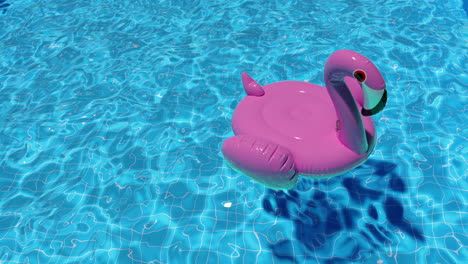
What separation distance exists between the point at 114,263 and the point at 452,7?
5.25 metres

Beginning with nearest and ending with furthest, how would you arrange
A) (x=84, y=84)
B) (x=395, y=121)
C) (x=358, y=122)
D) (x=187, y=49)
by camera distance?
(x=358, y=122) < (x=395, y=121) < (x=84, y=84) < (x=187, y=49)

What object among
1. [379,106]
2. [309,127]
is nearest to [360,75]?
[379,106]

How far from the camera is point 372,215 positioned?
2.76 m

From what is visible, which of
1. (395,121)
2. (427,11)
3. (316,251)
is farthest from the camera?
(427,11)

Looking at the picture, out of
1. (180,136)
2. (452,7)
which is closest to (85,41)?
(180,136)

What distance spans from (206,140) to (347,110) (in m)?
1.65

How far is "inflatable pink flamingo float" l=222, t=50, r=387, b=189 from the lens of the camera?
6.07ft

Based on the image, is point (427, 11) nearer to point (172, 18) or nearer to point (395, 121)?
point (395, 121)

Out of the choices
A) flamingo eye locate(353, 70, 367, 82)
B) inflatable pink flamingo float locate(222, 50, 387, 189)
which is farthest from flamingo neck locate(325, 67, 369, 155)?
flamingo eye locate(353, 70, 367, 82)

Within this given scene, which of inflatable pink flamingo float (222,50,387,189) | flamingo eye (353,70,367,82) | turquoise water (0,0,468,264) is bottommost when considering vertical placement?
turquoise water (0,0,468,264)

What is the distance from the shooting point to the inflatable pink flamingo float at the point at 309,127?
185cm

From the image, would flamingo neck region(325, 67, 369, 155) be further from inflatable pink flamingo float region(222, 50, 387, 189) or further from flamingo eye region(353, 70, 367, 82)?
flamingo eye region(353, 70, 367, 82)

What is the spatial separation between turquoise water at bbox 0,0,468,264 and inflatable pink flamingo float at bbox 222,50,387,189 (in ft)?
2.44

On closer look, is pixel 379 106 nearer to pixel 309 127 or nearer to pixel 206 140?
pixel 309 127
